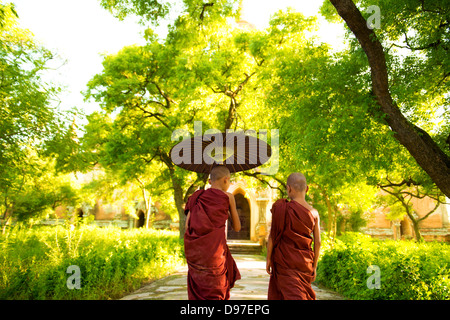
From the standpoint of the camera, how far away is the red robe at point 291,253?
11.8 feet

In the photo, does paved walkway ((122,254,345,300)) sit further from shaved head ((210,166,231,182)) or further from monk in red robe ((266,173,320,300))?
shaved head ((210,166,231,182))

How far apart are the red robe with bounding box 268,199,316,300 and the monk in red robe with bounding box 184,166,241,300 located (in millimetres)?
564

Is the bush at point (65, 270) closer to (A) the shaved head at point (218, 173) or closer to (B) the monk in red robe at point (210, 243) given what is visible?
(B) the monk in red robe at point (210, 243)

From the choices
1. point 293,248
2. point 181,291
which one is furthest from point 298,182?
point 181,291

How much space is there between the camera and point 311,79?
825cm

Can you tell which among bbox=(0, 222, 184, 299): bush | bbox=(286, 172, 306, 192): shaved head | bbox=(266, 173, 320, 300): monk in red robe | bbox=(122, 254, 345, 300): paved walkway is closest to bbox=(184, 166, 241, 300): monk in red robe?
bbox=(266, 173, 320, 300): monk in red robe

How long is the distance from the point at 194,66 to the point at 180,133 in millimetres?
2703

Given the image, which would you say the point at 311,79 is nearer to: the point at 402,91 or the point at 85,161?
the point at 402,91

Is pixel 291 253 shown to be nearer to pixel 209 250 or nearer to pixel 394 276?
pixel 209 250

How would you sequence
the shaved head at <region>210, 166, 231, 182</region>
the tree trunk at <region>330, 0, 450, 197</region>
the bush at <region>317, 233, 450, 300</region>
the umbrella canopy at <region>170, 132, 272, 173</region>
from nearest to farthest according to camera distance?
the shaved head at <region>210, 166, 231, 182</region> → the bush at <region>317, 233, 450, 300</region> → the umbrella canopy at <region>170, 132, 272, 173</region> → the tree trunk at <region>330, 0, 450, 197</region>

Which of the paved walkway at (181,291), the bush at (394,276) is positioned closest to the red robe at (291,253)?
the bush at (394,276)

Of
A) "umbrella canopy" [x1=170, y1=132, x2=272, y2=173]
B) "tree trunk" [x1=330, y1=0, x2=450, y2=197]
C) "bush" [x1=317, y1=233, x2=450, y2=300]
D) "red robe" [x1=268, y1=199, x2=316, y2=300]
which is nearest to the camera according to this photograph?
"red robe" [x1=268, y1=199, x2=316, y2=300]

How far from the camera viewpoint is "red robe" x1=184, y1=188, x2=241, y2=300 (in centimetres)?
373
